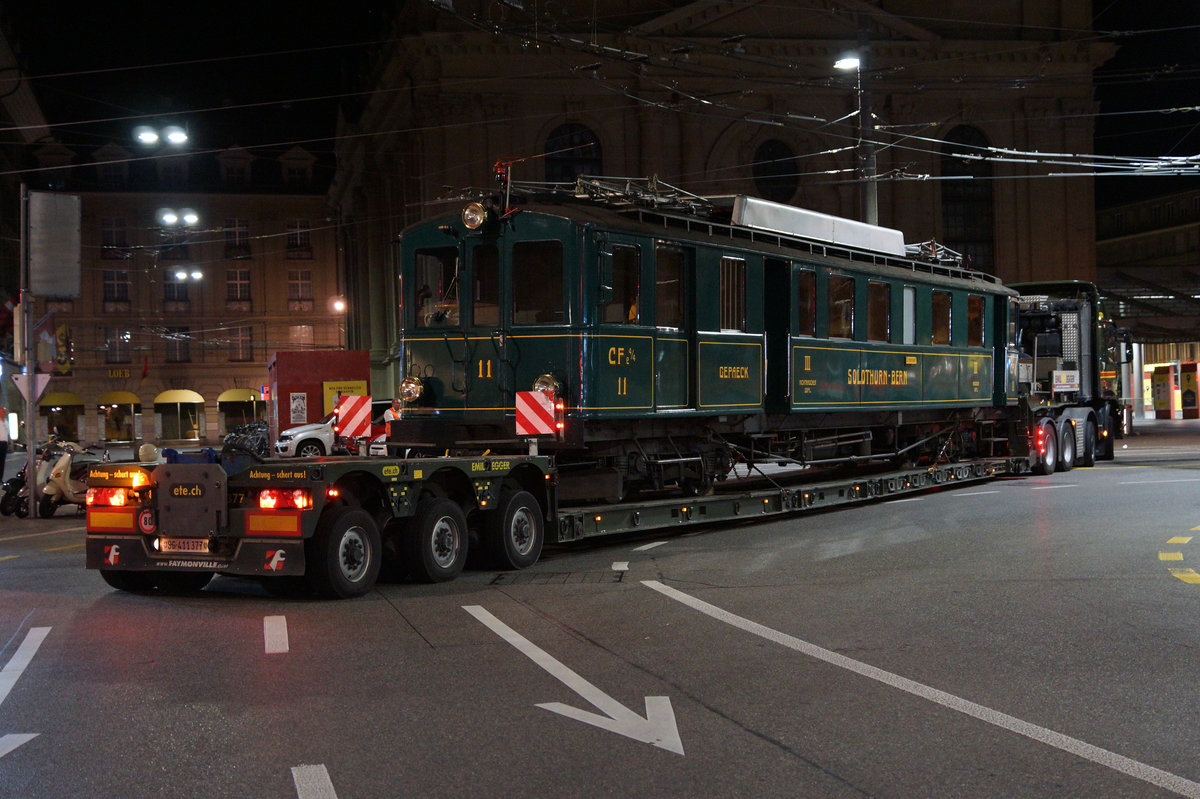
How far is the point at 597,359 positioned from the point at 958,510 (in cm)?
657

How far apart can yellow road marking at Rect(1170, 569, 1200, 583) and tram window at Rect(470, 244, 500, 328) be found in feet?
23.9

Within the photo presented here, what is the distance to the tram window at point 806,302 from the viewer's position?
16578mm

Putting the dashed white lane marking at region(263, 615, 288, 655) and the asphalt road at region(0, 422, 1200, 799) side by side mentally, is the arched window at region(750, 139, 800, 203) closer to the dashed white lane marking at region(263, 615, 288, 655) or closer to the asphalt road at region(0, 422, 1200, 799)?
the asphalt road at region(0, 422, 1200, 799)

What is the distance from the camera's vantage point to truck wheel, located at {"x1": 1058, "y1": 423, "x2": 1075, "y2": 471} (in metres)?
25.0

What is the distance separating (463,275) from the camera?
13812 mm

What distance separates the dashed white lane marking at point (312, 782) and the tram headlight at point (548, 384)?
756 cm

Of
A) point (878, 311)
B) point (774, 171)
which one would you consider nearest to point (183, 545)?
point (878, 311)

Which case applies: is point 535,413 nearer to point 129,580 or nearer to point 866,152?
point 129,580

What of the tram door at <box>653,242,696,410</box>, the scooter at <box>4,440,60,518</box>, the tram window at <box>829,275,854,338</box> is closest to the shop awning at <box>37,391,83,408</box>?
the scooter at <box>4,440,60,518</box>

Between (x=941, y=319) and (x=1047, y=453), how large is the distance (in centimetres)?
543

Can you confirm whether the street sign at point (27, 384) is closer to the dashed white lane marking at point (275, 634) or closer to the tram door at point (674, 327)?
the tram door at point (674, 327)

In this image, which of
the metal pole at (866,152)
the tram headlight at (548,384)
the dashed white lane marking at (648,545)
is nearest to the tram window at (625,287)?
the tram headlight at (548,384)

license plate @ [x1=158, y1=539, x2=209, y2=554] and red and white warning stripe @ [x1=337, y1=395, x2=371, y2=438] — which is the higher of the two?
red and white warning stripe @ [x1=337, y1=395, x2=371, y2=438]

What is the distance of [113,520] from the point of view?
10.9 metres
